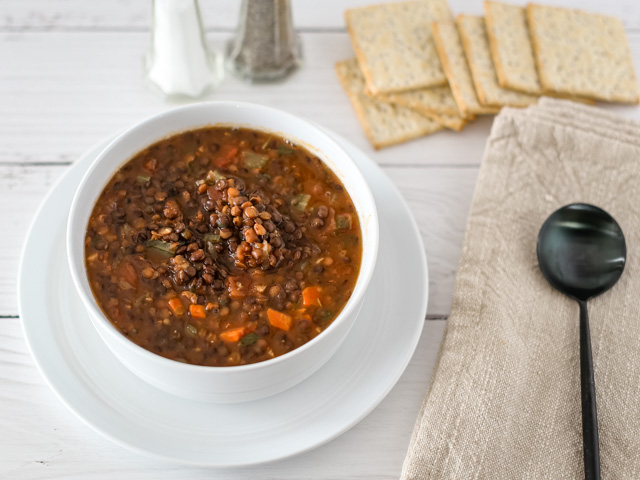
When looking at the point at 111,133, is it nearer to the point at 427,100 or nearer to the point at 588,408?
the point at 427,100

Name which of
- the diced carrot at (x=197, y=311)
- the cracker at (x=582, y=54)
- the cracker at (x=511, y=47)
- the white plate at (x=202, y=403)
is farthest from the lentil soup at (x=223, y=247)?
the cracker at (x=582, y=54)

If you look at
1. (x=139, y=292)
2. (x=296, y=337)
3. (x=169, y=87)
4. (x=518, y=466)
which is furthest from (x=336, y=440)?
(x=169, y=87)

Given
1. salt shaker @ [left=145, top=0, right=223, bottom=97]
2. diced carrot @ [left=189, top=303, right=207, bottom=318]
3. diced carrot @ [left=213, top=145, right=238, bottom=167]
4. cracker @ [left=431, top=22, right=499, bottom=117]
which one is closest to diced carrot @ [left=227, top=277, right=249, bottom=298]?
diced carrot @ [left=189, top=303, right=207, bottom=318]

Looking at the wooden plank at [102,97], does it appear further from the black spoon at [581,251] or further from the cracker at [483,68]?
the black spoon at [581,251]

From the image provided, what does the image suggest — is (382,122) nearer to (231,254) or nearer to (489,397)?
(231,254)

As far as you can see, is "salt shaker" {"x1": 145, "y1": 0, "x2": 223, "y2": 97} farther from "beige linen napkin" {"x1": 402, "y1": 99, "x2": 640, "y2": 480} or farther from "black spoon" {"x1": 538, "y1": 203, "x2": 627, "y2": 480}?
"black spoon" {"x1": 538, "y1": 203, "x2": 627, "y2": 480}

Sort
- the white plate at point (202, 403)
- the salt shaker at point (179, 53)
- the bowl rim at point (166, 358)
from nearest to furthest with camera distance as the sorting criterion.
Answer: the bowl rim at point (166, 358) → the white plate at point (202, 403) → the salt shaker at point (179, 53)

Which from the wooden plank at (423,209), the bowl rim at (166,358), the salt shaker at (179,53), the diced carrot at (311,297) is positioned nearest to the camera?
the bowl rim at (166,358)
